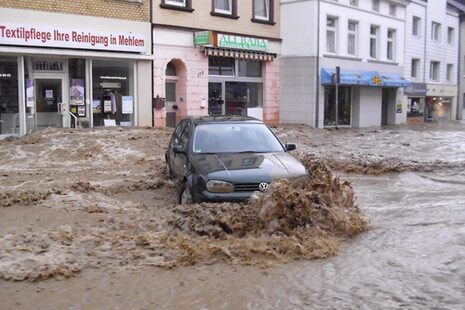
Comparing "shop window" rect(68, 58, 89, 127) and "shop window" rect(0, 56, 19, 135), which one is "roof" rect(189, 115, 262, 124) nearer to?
"shop window" rect(0, 56, 19, 135)

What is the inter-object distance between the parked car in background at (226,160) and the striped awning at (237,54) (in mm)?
11933

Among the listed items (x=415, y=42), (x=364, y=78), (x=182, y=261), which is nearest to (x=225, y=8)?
(x=364, y=78)

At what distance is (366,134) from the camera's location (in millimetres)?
25250

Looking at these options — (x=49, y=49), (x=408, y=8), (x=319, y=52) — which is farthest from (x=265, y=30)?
(x=408, y=8)

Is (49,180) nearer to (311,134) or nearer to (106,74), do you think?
(106,74)

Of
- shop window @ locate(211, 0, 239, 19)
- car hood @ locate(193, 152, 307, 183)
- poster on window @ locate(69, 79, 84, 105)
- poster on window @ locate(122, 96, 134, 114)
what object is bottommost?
car hood @ locate(193, 152, 307, 183)

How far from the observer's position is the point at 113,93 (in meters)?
19.9

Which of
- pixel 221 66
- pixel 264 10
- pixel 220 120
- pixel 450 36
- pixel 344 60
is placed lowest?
pixel 220 120

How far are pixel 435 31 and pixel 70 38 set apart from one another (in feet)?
94.2

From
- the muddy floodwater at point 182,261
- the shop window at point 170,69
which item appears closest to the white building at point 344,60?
the shop window at point 170,69

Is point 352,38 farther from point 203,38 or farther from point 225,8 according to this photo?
point 203,38

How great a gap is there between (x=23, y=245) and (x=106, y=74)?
14047 mm

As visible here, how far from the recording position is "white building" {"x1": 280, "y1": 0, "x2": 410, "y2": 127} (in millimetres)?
25938

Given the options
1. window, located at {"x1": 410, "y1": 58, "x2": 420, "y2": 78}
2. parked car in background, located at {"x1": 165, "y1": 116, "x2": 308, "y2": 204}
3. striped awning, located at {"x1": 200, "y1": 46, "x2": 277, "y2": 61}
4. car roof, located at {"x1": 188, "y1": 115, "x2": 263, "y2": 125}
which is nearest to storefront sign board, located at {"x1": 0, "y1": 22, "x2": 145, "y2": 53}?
striped awning, located at {"x1": 200, "y1": 46, "x2": 277, "y2": 61}
